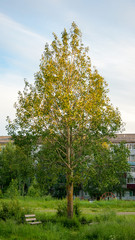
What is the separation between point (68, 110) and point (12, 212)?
6.96m

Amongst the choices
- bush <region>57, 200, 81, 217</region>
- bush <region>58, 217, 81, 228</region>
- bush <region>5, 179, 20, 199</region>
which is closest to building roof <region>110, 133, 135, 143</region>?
bush <region>5, 179, 20, 199</region>

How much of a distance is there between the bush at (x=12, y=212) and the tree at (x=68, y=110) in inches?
115

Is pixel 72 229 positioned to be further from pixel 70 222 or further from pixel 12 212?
pixel 12 212

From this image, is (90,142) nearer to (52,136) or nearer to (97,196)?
(52,136)

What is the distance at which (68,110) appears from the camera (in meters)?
16.6

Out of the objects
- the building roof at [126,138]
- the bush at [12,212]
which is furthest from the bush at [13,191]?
the building roof at [126,138]

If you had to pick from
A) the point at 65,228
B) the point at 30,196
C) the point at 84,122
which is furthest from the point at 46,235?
the point at 30,196

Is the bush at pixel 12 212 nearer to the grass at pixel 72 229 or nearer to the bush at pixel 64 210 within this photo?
the grass at pixel 72 229

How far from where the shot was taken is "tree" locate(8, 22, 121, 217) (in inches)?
681

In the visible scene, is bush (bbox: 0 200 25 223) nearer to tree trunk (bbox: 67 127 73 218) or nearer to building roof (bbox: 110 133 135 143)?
tree trunk (bbox: 67 127 73 218)

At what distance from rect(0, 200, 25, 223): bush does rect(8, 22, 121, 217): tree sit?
9.55ft

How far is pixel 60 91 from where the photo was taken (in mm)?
17625

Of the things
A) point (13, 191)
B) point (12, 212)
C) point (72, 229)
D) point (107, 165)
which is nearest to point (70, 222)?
point (72, 229)

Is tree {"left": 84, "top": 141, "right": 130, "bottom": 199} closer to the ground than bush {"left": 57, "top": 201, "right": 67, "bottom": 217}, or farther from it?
farther from it
